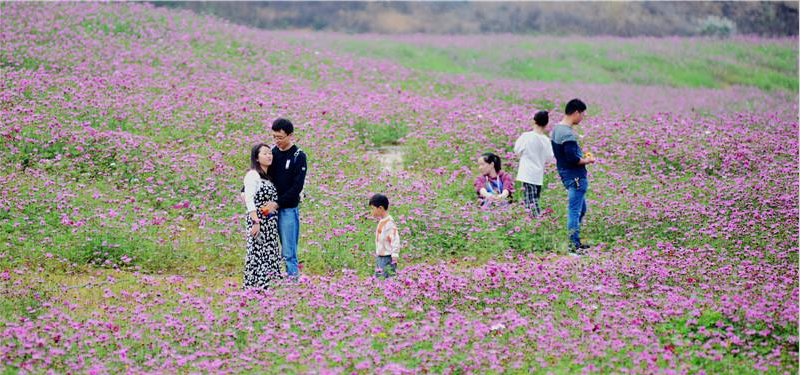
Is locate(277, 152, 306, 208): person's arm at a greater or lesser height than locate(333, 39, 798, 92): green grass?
greater

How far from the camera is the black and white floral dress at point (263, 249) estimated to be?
32.3 ft

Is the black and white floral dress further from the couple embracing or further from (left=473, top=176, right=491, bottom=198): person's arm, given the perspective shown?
(left=473, top=176, right=491, bottom=198): person's arm

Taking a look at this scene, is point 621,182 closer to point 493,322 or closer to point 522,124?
point 522,124

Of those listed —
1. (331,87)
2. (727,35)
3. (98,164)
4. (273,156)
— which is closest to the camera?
(273,156)

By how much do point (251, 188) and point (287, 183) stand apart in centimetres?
39

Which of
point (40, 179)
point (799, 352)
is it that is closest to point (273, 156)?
point (40, 179)

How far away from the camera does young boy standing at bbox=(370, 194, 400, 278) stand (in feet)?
32.2

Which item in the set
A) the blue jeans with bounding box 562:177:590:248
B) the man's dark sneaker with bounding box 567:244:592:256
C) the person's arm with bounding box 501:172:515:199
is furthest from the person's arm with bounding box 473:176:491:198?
the man's dark sneaker with bounding box 567:244:592:256

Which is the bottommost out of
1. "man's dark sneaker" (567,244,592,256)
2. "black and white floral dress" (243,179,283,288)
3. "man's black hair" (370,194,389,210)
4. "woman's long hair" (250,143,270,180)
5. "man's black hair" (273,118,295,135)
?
"man's dark sneaker" (567,244,592,256)

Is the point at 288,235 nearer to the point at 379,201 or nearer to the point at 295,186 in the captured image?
the point at 295,186

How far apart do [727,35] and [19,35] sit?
78.1 feet

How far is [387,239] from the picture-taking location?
9867mm

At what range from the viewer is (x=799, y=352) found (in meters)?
7.64

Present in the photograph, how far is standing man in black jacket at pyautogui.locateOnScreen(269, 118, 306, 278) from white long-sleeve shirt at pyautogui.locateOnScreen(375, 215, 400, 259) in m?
0.86
